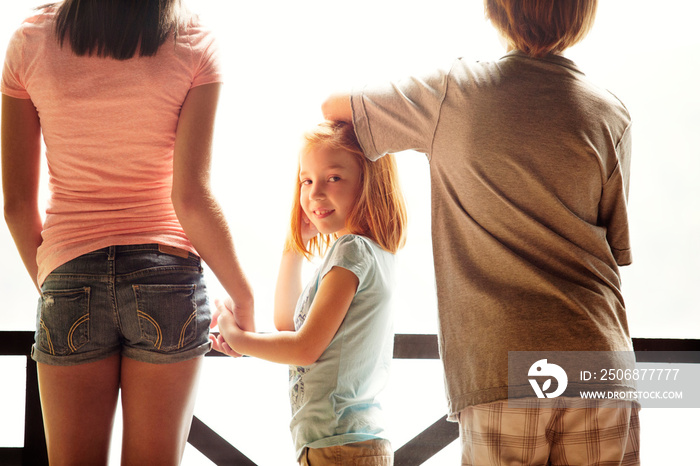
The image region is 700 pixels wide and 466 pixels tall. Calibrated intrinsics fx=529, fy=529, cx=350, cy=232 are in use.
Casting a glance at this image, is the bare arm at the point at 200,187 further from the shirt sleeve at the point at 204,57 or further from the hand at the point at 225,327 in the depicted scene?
the hand at the point at 225,327

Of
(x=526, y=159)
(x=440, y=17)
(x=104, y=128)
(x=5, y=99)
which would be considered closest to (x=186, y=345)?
(x=104, y=128)

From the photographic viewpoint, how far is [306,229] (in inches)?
51.1

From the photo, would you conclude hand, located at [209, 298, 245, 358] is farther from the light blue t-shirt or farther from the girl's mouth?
the girl's mouth

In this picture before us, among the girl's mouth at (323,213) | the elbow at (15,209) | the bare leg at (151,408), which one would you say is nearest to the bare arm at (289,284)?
the girl's mouth at (323,213)

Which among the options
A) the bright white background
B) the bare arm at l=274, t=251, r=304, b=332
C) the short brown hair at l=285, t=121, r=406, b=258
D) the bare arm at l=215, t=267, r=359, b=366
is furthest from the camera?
the bright white background

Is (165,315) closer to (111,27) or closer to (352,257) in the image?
(352,257)

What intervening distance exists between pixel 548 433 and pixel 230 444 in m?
0.93

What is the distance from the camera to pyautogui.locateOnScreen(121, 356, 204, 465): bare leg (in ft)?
3.24

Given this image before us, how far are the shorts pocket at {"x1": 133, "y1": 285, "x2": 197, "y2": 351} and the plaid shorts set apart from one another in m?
0.56

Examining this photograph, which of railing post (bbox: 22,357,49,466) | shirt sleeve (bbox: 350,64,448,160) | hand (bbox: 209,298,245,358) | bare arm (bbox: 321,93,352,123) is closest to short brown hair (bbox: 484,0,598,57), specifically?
shirt sleeve (bbox: 350,64,448,160)

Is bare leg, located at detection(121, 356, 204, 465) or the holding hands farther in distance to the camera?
the holding hands

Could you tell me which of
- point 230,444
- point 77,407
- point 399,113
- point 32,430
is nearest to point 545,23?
point 399,113

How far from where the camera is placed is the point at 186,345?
1.00 m

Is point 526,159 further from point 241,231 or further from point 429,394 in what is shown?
point 429,394
